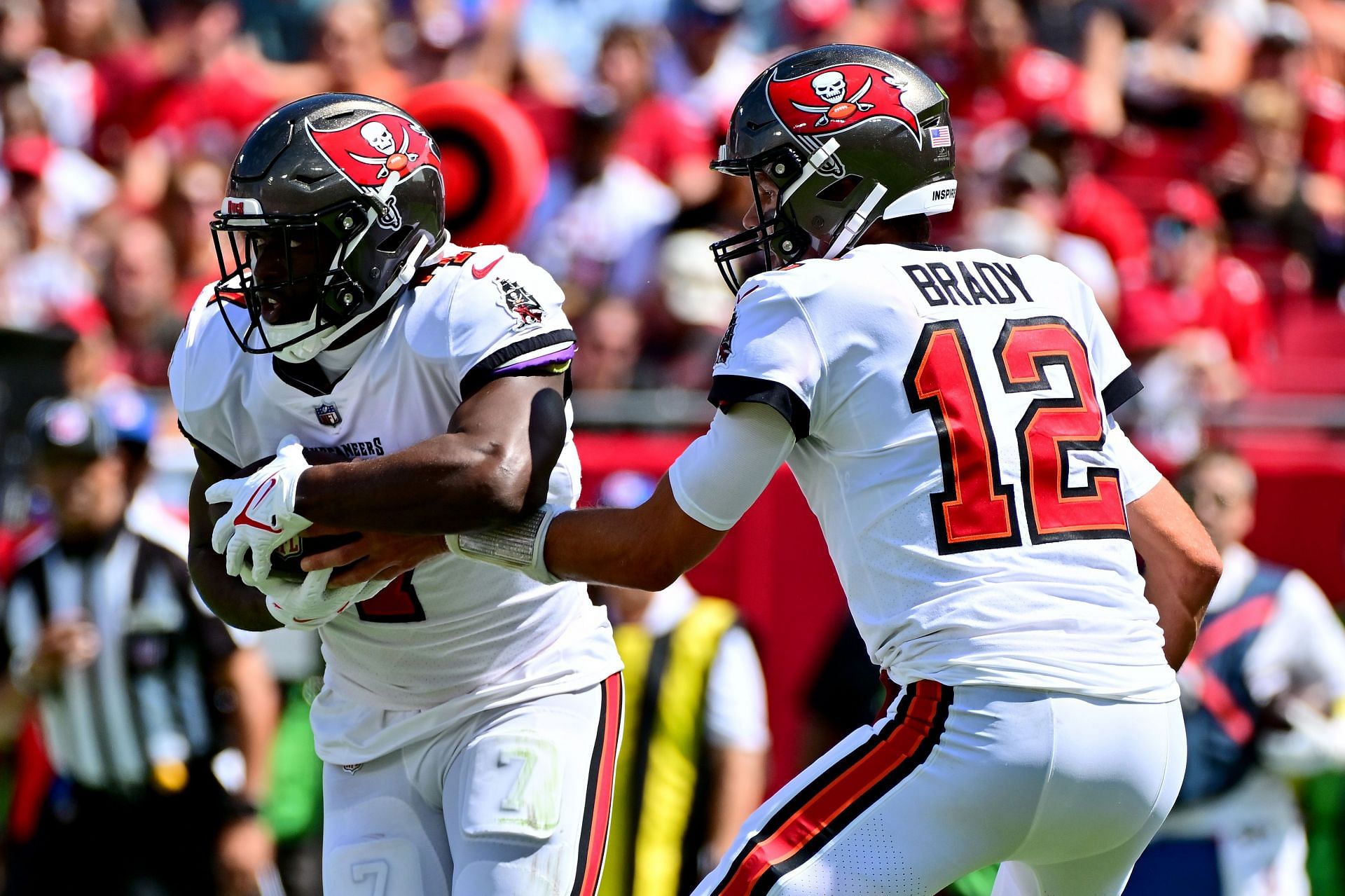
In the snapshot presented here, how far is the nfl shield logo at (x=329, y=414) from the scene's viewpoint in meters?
3.48

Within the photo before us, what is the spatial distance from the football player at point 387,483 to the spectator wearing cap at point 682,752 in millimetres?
2018

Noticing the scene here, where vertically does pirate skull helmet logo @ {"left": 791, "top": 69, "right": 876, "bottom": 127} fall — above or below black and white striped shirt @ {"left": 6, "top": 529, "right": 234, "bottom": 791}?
above

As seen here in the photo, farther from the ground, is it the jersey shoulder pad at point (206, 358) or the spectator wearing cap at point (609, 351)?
the jersey shoulder pad at point (206, 358)

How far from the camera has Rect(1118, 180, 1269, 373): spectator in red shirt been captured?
786cm

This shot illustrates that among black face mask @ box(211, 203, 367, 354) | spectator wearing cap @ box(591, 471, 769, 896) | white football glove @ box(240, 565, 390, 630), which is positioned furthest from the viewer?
spectator wearing cap @ box(591, 471, 769, 896)

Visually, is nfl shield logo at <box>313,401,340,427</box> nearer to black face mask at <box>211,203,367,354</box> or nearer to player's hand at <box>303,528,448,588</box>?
black face mask at <box>211,203,367,354</box>

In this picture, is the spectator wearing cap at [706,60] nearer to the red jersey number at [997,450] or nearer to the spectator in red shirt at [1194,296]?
the spectator in red shirt at [1194,296]

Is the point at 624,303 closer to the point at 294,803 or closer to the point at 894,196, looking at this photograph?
the point at 294,803

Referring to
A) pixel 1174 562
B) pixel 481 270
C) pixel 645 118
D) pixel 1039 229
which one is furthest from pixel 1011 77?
pixel 481 270

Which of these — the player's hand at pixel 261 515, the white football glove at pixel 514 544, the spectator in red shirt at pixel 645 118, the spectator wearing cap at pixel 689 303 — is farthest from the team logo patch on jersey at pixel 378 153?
the spectator in red shirt at pixel 645 118

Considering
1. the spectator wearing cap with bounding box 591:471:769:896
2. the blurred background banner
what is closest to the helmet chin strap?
the spectator wearing cap with bounding box 591:471:769:896

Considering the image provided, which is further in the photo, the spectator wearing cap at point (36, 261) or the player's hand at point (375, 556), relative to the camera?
the spectator wearing cap at point (36, 261)

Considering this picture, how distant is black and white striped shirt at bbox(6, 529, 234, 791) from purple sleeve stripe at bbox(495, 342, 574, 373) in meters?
2.92

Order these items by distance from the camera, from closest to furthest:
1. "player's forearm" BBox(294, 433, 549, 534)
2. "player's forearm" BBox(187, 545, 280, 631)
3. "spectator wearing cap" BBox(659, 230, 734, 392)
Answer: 1. "player's forearm" BBox(294, 433, 549, 534)
2. "player's forearm" BBox(187, 545, 280, 631)
3. "spectator wearing cap" BBox(659, 230, 734, 392)
